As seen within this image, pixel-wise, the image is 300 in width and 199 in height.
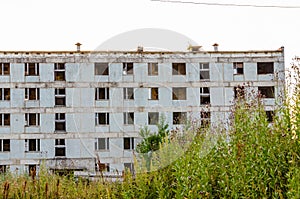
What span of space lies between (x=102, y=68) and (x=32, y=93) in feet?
12.4

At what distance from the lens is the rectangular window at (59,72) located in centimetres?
2911

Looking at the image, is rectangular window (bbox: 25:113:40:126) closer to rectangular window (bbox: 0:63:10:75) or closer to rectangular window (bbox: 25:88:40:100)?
rectangular window (bbox: 25:88:40:100)

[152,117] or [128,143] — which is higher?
[152,117]

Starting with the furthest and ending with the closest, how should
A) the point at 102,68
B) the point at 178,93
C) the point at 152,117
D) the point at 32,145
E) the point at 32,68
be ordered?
the point at 178,93
the point at 102,68
the point at 152,117
the point at 32,68
the point at 32,145

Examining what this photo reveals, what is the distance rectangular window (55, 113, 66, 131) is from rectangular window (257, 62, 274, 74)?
10.5 m

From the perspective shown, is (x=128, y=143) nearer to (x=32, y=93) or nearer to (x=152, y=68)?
(x=152, y=68)

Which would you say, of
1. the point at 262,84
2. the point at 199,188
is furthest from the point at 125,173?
the point at 262,84

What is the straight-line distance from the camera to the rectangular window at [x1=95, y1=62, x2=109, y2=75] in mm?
29344

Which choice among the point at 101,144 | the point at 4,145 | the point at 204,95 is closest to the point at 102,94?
the point at 101,144

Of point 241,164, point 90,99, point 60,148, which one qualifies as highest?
point 90,99

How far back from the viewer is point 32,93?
29.1 m

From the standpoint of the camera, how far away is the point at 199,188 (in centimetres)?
419

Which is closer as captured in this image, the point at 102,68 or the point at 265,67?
the point at 102,68

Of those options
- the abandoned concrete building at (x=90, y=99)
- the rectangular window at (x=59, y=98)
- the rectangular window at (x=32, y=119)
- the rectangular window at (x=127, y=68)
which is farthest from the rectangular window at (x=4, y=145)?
the rectangular window at (x=127, y=68)
